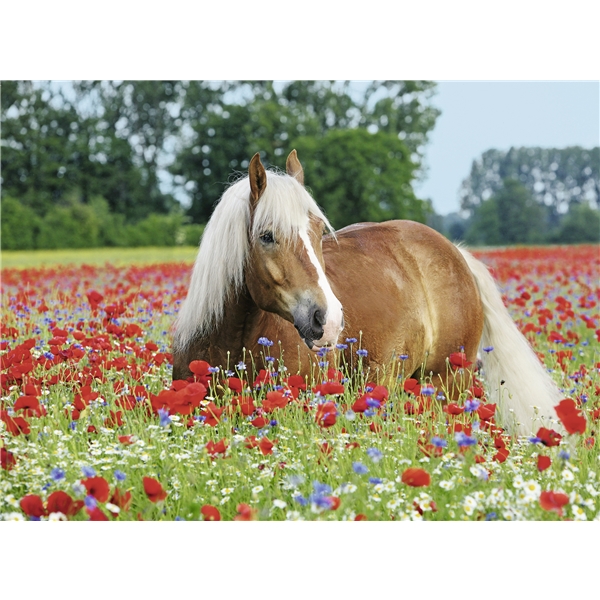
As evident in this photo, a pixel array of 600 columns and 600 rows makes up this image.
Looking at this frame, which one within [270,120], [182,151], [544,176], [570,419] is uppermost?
[270,120]

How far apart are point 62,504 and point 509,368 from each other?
352 cm

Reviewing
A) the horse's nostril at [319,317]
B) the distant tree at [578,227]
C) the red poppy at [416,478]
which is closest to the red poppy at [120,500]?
the red poppy at [416,478]

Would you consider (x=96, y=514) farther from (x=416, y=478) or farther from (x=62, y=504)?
(x=416, y=478)

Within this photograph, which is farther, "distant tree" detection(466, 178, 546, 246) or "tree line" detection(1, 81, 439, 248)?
"tree line" detection(1, 81, 439, 248)

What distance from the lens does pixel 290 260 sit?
3455mm

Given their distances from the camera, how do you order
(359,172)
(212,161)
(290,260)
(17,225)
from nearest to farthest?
(290,260) → (17,225) → (212,161) → (359,172)

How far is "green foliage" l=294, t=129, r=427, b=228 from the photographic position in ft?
73.4

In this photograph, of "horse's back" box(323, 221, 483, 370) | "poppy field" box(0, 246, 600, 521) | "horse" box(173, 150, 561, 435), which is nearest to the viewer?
"poppy field" box(0, 246, 600, 521)

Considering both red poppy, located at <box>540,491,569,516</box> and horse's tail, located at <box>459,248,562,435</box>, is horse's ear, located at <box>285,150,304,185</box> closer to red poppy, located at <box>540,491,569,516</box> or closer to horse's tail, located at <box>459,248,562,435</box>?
horse's tail, located at <box>459,248,562,435</box>

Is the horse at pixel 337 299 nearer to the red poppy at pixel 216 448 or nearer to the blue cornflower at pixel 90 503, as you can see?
the red poppy at pixel 216 448

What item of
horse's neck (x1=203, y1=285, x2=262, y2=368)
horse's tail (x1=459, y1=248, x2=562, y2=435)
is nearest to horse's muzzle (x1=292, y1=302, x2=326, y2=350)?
horse's neck (x1=203, y1=285, x2=262, y2=368)

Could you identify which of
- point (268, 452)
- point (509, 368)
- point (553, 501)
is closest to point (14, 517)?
point (268, 452)

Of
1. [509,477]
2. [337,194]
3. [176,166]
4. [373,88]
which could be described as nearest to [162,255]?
[176,166]

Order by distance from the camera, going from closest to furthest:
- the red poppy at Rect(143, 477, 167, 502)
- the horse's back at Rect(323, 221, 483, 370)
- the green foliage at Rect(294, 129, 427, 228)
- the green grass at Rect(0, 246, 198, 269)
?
1. the red poppy at Rect(143, 477, 167, 502)
2. the horse's back at Rect(323, 221, 483, 370)
3. the green grass at Rect(0, 246, 198, 269)
4. the green foliage at Rect(294, 129, 427, 228)
